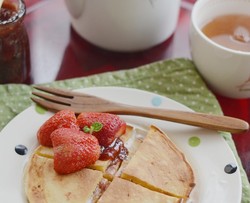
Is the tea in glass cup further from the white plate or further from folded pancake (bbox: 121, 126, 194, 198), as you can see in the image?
folded pancake (bbox: 121, 126, 194, 198)

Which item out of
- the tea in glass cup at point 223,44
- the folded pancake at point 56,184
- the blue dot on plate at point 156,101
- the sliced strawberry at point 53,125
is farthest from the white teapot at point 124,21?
the folded pancake at point 56,184

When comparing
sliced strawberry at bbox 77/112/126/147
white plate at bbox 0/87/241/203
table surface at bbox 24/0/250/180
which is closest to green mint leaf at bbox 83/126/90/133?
sliced strawberry at bbox 77/112/126/147

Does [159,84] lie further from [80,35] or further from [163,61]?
[80,35]

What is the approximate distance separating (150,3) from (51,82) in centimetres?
31

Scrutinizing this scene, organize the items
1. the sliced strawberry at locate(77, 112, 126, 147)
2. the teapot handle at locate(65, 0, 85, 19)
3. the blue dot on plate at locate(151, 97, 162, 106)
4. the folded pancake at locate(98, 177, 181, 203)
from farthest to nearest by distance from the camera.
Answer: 1. the teapot handle at locate(65, 0, 85, 19)
2. the blue dot on plate at locate(151, 97, 162, 106)
3. the sliced strawberry at locate(77, 112, 126, 147)
4. the folded pancake at locate(98, 177, 181, 203)

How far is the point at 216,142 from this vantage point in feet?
4.06

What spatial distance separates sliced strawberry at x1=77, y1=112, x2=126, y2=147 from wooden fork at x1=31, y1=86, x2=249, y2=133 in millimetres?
55

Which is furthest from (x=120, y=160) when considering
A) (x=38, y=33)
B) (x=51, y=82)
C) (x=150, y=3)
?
(x=38, y=33)

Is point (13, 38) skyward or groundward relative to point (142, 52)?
skyward

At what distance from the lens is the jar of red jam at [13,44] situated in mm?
1328

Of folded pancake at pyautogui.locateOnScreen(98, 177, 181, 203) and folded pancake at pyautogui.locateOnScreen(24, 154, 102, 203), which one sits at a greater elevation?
folded pancake at pyautogui.locateOnScreen(24, 154, 102, 203)

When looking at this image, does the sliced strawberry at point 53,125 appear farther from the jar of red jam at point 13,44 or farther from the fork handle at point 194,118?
the jar of red jam at point 13,44

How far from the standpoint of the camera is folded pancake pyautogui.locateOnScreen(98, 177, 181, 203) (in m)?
1.09

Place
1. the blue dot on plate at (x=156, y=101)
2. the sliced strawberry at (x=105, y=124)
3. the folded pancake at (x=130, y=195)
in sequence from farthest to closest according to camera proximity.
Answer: the blue dot on plate at (x=156, y=101), the sliced strawberry at (x=105, y=124), the folded pancake at (x=130, y=195)
